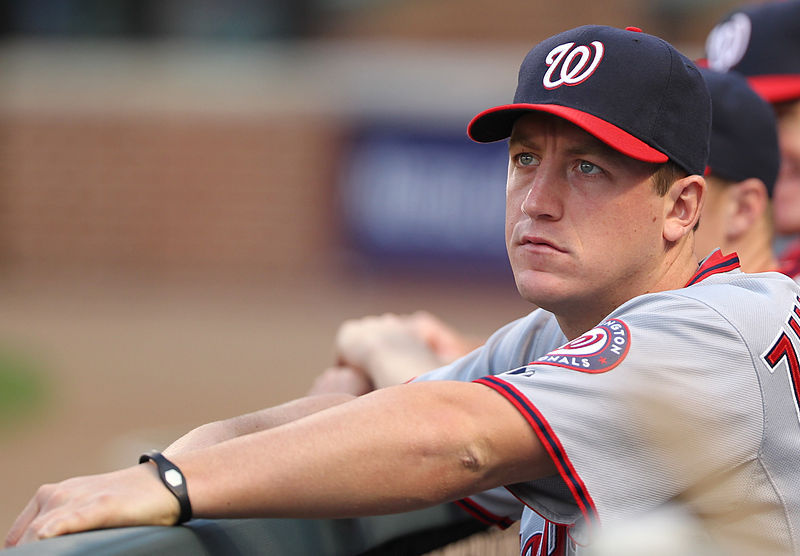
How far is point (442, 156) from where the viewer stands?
11922mm

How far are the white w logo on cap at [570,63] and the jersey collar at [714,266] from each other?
1.38ft

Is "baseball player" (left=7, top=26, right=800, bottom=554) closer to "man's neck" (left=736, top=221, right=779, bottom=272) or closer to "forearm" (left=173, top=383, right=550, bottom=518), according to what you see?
"forearm" (left=173, top=383, right=550, bottom=518)

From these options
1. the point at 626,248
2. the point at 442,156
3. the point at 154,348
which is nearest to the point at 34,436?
the point at 154,348

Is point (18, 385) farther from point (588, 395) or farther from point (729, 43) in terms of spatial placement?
point (588, 395)

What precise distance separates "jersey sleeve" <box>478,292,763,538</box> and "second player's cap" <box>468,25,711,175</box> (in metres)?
0.41

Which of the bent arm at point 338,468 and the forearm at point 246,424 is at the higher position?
the bent arm at point 338,468

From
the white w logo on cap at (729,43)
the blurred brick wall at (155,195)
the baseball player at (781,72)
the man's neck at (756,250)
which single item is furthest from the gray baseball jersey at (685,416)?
the blurred brick wall at (155,195)

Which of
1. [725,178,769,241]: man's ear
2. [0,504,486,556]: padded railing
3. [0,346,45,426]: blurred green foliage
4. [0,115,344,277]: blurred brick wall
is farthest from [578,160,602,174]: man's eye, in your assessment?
[0,115,344,277]: blurred brick wall

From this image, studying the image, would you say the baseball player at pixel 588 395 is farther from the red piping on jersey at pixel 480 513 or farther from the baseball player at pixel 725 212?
the baseball player at pixel 725 212

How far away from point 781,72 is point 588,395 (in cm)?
222

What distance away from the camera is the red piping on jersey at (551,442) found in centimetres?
172

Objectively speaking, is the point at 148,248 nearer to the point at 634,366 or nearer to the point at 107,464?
the point at 107,464

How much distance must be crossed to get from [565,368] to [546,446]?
0.42 feet

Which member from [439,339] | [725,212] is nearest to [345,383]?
[439,339]
